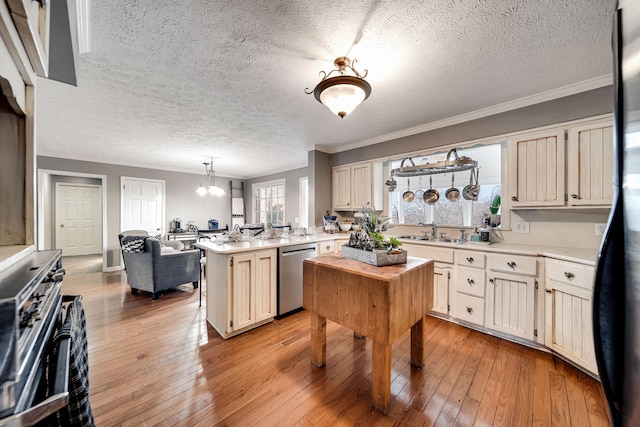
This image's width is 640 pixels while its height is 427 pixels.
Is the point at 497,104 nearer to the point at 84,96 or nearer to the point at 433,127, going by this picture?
the point at 433,127

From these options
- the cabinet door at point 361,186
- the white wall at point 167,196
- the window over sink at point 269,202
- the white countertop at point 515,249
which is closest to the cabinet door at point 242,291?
the white countertop at point 515,249

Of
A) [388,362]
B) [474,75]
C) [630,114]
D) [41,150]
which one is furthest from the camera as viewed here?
[41,150]

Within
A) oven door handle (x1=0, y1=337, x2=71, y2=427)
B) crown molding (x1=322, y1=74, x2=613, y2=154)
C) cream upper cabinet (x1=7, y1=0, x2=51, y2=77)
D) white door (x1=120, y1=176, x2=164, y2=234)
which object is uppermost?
crown molding (x1=322, y1=74, x2=613, y2=154)

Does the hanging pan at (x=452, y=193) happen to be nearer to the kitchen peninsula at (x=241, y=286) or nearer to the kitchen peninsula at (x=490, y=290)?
the kitchen peninsula at (x=490, y=290)

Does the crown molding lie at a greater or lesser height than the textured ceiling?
lesser

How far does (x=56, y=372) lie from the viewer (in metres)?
0.61

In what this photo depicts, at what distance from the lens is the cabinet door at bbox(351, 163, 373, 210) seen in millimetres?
3846

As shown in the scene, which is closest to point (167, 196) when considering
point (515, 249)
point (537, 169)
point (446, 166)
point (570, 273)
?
point (446, 166)

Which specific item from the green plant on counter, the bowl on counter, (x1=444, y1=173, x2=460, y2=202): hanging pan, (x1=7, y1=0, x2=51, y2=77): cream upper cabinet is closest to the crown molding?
(x1=444, y1=173, x2=460, y2=202): hanging pan

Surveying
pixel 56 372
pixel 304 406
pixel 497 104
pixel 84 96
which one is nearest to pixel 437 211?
pixel 497 104

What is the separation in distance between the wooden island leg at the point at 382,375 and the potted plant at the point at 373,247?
549 mm

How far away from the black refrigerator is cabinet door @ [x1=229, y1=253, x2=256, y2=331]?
2430 millimetres

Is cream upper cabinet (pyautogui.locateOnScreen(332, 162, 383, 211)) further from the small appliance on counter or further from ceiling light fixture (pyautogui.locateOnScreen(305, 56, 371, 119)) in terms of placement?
the small appliance on counter

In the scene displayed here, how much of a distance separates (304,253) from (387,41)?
2.30 meters
